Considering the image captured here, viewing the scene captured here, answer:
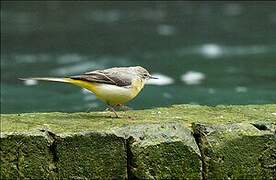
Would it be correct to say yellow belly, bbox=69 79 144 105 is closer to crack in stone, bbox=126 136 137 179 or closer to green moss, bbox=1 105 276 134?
green moss, bbox=1 105 276 134

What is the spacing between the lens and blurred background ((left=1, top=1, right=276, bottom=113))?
959cm

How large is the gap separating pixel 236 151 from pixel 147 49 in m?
9.16

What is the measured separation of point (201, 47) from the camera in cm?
1399

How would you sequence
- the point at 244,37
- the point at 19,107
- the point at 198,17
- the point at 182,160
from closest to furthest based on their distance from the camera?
1. the point at 182,160
2. the point at 19,107
3. the point at 244,37
4. the point at 198,17

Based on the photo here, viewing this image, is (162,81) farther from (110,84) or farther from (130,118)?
(130,118)

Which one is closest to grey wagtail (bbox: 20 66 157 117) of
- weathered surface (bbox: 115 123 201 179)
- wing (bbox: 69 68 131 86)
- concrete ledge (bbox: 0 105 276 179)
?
wing (bbox: 69 68 131 86)

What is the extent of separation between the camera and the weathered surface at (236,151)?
4844 mm

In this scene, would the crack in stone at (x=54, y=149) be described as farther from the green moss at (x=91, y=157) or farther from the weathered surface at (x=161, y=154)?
the weathered surface at (x=161, y=154)

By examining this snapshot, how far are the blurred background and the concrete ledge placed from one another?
360 cm

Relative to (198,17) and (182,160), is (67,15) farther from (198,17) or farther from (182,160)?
(182,160)

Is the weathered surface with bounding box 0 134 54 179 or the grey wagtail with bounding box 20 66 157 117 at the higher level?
the grey wagtail with bounding box 20 66 157 117

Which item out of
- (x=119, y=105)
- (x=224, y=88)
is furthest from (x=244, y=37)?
(x=119, y=105)

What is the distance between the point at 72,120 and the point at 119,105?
1.86ft

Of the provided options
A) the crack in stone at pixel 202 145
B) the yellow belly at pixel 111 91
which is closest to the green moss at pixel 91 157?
the crack in stone at pixel 202 145
